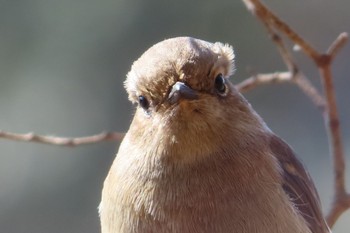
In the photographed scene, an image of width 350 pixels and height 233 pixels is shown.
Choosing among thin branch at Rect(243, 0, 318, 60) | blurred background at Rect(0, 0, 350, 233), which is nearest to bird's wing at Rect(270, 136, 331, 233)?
thin branch at Rect(243, 0, 318, 60)

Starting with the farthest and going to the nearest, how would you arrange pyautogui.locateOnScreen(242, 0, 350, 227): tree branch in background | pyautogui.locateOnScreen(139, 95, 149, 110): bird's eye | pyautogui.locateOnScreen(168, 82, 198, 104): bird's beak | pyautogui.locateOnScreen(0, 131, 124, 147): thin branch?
1. pyautogui.locateOnScreen(0, 131, 124, 147): thin branch
2. pyautogui.locateOnScreen(242, 0, 350, 227): tree branch in background
3. pyautogui.locateOnScreen(139, 95, 149, 110): bird's eye
4. pyautogui.locateOnScreen(168, 82, 198, 104): bird's beak

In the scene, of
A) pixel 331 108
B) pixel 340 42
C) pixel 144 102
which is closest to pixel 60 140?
pixel 144 102

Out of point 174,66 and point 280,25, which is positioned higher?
point 280,25

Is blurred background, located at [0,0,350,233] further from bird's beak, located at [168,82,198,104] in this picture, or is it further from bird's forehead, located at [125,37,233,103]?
bird's beak, located at [168,82,198,104]

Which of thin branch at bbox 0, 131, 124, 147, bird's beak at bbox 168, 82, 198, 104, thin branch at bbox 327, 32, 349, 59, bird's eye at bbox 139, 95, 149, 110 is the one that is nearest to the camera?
bird's beak at bbox 168, 82, 198, 104

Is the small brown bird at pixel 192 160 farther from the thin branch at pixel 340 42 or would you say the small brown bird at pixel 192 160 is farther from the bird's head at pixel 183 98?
the thin branch at pixel 340 42

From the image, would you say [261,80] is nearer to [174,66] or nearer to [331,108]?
[331,108]
